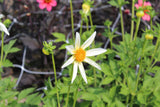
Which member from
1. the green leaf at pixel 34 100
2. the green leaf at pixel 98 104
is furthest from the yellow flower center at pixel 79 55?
the green leaf at pixel 34 100

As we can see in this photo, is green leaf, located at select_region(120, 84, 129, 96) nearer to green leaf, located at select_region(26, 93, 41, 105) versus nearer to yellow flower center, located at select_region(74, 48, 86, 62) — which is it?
yellow flower center, located at select_region(74, 48, 86, 62)

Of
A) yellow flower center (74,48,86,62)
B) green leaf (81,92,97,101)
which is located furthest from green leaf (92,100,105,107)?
yellow flower center (74,48,86,62)

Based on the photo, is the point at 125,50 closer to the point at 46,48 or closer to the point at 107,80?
the point at 107,80

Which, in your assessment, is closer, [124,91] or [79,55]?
[79,55]

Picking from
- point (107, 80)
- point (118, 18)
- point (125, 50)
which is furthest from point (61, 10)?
point (107, 80)

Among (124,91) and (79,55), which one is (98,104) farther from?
(79,55)

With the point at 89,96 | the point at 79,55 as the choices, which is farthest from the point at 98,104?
the point at 79,55

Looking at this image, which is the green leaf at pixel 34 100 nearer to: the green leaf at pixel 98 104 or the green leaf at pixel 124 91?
the green leaf at pixel 98 104

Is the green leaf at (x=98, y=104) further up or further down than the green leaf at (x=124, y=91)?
further down

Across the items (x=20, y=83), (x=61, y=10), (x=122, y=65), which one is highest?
(x=61, y=10)

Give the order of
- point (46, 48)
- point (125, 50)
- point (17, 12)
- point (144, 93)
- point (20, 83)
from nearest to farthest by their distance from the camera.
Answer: point (46, 48) < point (144, 93) < point (125, 50) < point (20, 83) < point (17, 12)

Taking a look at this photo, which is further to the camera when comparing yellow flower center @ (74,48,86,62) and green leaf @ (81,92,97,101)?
green leaf @ (81,92,97,101)
